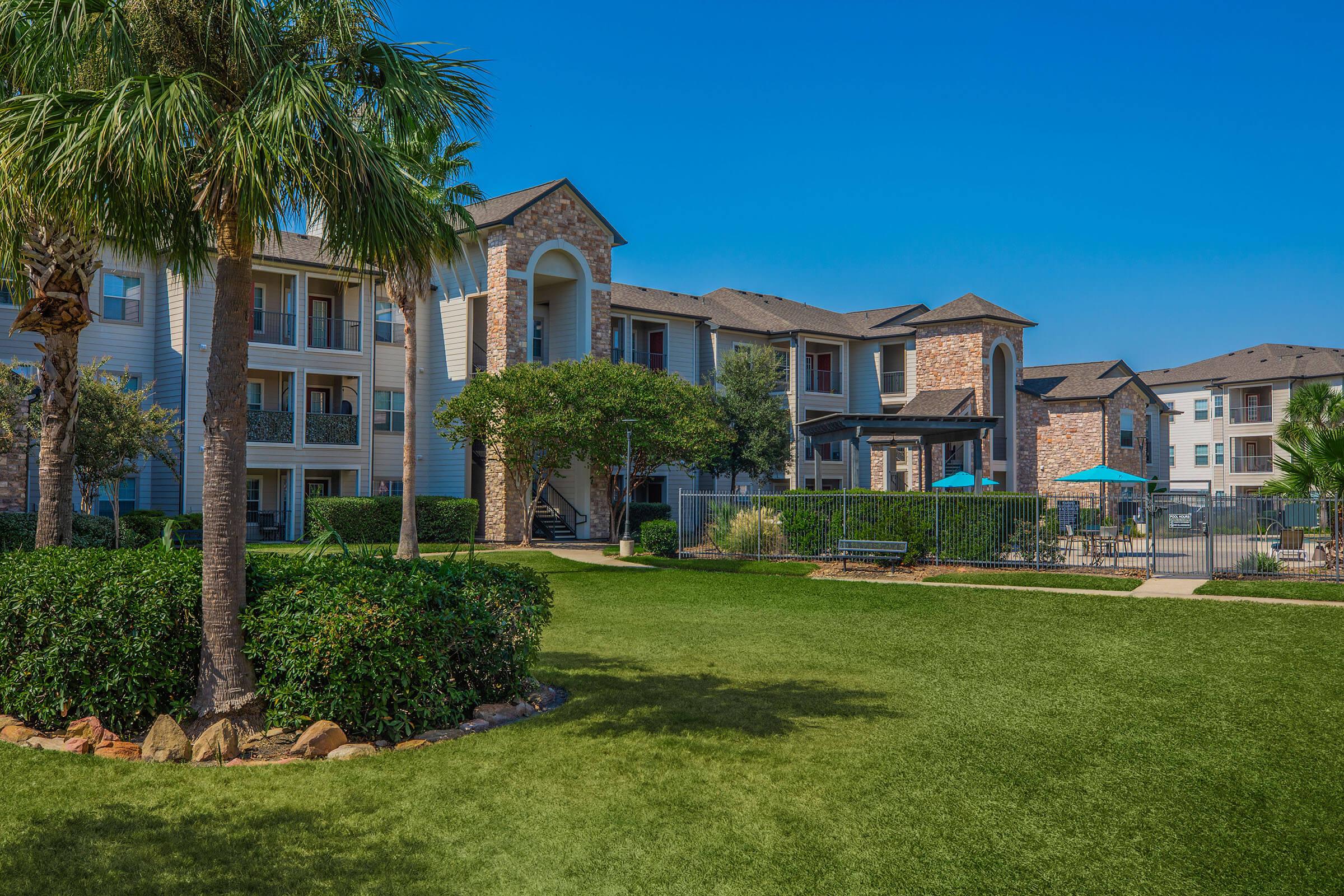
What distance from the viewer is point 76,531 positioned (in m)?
20.1

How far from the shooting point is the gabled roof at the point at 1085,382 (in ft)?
130

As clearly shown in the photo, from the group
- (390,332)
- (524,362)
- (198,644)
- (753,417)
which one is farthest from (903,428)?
(198,644)

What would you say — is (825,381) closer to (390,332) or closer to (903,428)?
(903,428)

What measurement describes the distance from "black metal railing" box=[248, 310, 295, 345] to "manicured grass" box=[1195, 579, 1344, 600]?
25536mm

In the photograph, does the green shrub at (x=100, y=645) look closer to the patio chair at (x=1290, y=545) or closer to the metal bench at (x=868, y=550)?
the metal bench at (x=868, y=550)

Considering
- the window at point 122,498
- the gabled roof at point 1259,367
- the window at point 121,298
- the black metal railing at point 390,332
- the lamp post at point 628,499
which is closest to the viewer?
the lamp post at point 628,499

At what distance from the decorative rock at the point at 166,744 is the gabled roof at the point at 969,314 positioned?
35688 millimetres

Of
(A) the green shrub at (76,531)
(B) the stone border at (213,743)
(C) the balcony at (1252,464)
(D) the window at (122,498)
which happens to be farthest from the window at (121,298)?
(C) the balcony at (1252,464)

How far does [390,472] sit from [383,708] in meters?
26.1

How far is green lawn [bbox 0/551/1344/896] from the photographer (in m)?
4.72

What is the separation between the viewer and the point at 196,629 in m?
7.10

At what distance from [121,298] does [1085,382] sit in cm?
3671

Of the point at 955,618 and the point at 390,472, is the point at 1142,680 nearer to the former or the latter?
the point at 955,618

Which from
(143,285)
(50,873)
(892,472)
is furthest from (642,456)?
(50,873)
